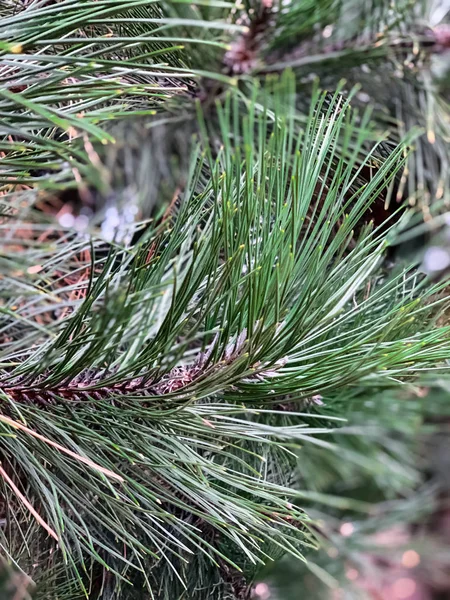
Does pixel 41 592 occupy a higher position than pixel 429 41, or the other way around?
pixel 429 41

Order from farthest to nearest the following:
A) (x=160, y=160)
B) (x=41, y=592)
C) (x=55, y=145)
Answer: (x=160, y=160) → (x=41, y=592) → (x=55, y=145)

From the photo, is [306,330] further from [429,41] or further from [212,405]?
[429,41]

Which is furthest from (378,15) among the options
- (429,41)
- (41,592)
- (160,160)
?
(41,592)

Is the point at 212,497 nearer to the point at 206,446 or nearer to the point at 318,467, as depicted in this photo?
the point at 206,446

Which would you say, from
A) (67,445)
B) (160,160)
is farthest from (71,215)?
(67,445)

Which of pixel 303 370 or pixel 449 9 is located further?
pixel 449 9

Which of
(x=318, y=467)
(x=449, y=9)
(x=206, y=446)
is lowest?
(x=318, y=467)

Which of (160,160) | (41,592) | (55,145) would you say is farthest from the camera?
(160,160)
